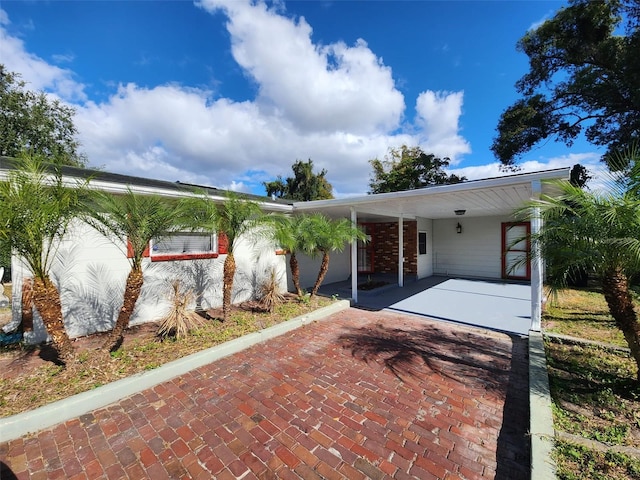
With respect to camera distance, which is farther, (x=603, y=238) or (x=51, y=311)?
(x=51, y=311)

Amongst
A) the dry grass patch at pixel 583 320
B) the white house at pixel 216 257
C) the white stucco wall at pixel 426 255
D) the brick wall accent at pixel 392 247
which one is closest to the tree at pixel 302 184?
the brick wall accent at pixel 392 247

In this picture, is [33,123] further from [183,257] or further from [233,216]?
[233,216]

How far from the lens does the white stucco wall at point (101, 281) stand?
4.52 m

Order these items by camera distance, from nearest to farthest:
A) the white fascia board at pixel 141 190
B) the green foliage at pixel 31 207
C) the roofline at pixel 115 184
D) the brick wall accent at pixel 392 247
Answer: the green foliage at pixel 31 207, the roofline at pixel 115 184, the white fascia board at pixel 141 190, the brick wall accent at pixel 392 247

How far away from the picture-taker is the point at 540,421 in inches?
98.7

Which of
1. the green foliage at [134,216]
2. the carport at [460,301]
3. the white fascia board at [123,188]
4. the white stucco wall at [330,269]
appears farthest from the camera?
the white stucco wall at [330,269]

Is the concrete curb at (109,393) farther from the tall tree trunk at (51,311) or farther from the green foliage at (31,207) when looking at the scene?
the green foliage at (31,207)

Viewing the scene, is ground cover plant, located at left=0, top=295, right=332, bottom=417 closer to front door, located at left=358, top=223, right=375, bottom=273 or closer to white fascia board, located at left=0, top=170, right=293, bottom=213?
white fascia board, located at left=0, top=170, right=293, bottom=213

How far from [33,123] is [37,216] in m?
21.2

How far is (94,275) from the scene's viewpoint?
4879 mm

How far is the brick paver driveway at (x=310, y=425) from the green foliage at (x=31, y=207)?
189 centimetres

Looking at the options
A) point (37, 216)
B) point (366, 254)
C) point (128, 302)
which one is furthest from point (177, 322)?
point (366, 254)

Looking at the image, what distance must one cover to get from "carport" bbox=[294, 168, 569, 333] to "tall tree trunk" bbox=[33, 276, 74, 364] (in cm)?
543

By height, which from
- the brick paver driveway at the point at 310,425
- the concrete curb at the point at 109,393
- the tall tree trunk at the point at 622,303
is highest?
the tall tree trunk at the point at 622,303
